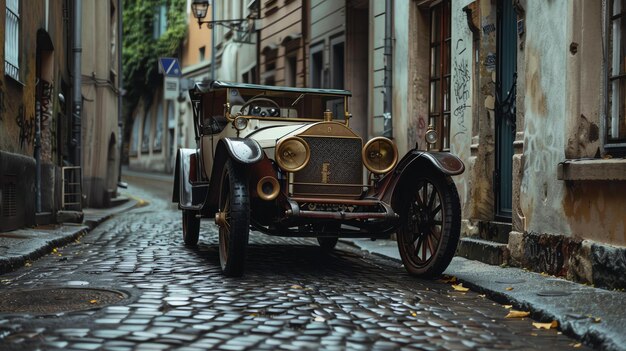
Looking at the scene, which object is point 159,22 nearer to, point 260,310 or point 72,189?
point 72,189

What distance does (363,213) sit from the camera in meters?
7.90

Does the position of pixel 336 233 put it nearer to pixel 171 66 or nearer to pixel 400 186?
pixel 400 186

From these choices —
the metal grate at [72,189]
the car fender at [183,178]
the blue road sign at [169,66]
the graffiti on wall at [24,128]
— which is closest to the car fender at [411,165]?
the car fender at [183,178]

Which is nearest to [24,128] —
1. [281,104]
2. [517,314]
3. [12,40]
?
[12,40]

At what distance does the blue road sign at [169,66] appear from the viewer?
75.3 feet

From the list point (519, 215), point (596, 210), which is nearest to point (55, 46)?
point (519, 215)

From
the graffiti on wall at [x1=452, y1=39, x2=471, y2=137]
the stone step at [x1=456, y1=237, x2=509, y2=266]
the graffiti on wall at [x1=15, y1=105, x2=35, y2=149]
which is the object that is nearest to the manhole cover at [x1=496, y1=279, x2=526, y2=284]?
the stone step at [x1=456, y1=237, x2=509, y2=266]

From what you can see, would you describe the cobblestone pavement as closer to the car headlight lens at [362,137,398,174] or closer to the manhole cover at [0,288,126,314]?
the manhole cover at [0,288,126,314]

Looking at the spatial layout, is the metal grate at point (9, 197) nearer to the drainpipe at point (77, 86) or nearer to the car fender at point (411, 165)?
the drainpipe at point (77, 86)

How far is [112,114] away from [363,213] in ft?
49.5

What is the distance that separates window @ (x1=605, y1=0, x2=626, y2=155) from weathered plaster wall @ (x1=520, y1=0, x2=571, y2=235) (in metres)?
0.44

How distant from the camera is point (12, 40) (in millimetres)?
11648

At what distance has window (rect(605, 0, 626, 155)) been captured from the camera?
7168mm

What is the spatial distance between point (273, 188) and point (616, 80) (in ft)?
10.4
